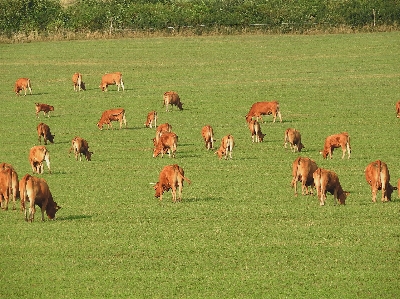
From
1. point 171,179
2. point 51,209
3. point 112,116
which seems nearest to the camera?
point 51,209

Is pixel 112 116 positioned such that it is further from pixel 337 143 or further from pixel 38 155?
pixel 38 155

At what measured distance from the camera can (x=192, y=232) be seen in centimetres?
2134

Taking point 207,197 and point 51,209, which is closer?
point 51,209

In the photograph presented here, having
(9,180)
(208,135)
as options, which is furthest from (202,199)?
(208,135)

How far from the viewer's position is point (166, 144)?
3259cm

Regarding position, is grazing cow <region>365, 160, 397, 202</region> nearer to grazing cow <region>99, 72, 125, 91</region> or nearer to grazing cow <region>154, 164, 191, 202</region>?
grazing cow <region>154, 164, 191, 202</region>

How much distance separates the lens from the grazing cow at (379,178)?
77.9ft

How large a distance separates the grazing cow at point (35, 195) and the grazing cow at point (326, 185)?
5.45 m

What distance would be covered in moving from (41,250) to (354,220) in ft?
21.1

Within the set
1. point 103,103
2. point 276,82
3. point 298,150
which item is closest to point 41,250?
point 298,150

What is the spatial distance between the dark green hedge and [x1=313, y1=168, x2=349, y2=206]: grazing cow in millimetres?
54142

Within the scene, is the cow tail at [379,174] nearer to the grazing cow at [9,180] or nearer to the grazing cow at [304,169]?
the grazing cow at [304,169]

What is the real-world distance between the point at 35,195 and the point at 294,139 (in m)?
13.3

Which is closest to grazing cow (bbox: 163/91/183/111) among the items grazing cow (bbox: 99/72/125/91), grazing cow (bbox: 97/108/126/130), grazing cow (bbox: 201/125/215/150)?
grazing cow (bbox: 97/108/126/130)
